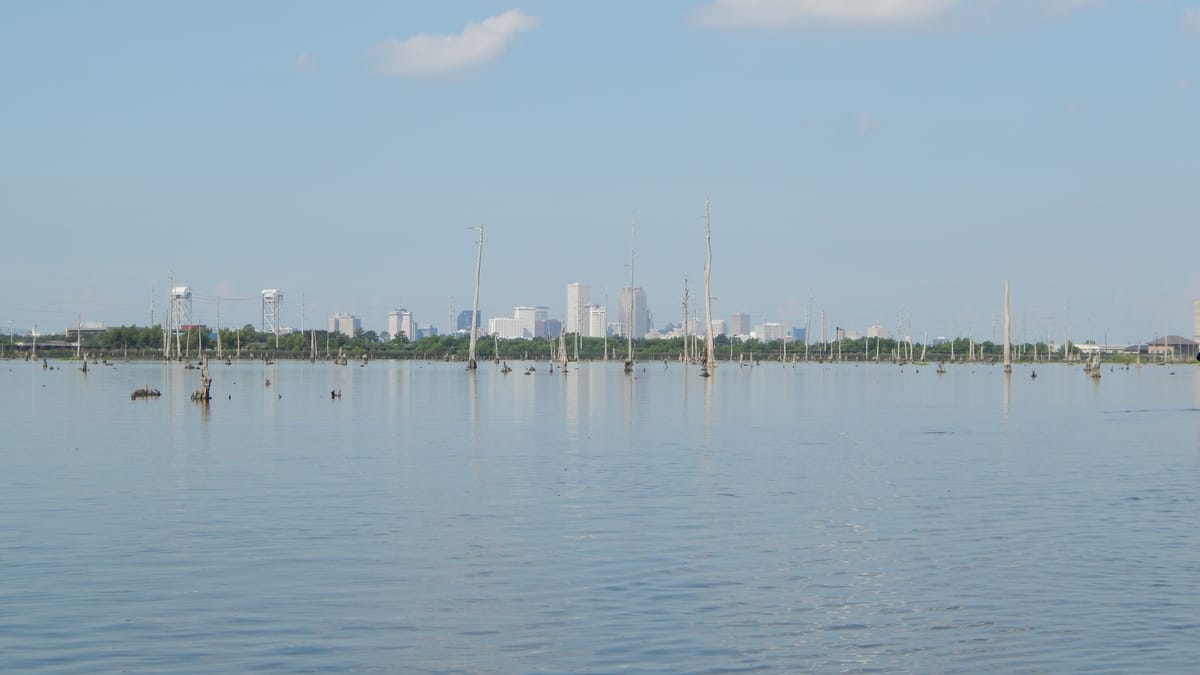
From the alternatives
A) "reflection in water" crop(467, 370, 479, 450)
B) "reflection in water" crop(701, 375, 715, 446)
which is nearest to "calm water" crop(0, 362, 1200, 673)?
"reflection in water" crop(467, 370, 479, 450)

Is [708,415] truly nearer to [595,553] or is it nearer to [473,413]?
[473,413]

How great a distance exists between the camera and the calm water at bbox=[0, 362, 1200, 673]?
14969 mm

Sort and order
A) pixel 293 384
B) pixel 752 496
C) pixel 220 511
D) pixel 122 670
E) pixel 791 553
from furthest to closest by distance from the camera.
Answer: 1. pixel 293 384
2. pixel 752 496
3. pixel 220 511
4. pixel 791 553
5. pixel 122 670

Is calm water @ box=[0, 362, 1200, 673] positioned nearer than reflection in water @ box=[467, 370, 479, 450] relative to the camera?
Yes

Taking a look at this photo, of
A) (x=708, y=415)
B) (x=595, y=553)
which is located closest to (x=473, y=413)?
(x=708, y=415)

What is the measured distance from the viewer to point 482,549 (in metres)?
21.4

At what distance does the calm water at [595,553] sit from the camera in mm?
14969

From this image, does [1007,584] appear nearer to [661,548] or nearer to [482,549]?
[661,548]

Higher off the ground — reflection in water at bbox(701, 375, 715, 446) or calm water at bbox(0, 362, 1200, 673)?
reflection in water at bbox(701, 375, 715, 446)

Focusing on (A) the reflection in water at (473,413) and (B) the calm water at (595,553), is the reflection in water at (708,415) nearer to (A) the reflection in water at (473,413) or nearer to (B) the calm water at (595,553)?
(B) the calm water at (595,553)

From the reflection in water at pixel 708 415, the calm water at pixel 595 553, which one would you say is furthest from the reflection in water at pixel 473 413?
the reflection in water at pixel 708 415

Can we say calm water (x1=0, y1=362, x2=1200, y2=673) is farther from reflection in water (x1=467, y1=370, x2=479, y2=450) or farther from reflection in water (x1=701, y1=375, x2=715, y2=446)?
reflection in water (x1=701, y1=375, x2=715, y2=446)

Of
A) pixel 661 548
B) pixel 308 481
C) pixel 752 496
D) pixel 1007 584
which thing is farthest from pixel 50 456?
pixel 1007 584

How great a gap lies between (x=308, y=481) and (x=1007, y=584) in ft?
57.2
